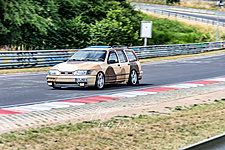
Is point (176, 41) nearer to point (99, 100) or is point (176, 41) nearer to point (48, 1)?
point (48, 1)

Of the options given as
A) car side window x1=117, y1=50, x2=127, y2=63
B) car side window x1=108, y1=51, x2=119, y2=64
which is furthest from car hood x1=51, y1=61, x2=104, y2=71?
car side window x1=117, y1=50, x2=127, y2=63

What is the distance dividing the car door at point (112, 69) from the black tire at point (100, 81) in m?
0.21

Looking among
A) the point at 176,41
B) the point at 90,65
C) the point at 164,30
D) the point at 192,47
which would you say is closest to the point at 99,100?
the point at 90,65

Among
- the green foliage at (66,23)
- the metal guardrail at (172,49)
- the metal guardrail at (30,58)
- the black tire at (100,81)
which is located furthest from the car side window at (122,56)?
the metal guardrail at (172,49)

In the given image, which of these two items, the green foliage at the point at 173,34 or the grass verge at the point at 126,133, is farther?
the green foliage at the point at 173,34

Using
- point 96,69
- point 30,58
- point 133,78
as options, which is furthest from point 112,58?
point 30,58

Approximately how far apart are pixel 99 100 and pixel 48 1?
1083 inches

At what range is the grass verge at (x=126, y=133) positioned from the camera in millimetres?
6566

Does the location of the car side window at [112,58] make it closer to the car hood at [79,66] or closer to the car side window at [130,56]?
the car hood at [79,66]

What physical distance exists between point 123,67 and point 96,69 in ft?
6.20

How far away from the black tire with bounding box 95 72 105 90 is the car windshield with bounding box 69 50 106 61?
73 cm

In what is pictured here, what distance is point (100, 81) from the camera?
15469 millimetres

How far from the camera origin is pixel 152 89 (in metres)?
16.0

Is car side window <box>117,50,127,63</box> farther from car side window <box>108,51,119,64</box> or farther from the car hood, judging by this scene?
the car hood
